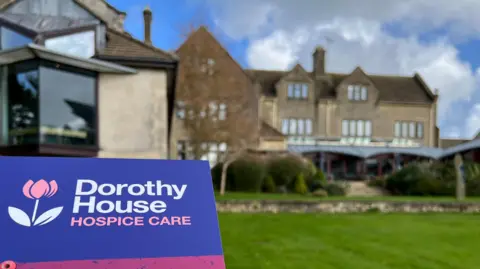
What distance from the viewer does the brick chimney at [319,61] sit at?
4778 cm

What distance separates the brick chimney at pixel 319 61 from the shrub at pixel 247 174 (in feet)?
81.0

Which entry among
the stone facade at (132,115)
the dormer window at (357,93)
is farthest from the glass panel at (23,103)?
the dormer window at (357,93)

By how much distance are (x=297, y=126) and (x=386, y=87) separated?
481 inches

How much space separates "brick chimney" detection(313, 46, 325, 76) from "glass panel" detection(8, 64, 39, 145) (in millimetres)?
36208

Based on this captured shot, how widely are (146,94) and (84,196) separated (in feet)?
46.4

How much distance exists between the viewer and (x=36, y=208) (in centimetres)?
322

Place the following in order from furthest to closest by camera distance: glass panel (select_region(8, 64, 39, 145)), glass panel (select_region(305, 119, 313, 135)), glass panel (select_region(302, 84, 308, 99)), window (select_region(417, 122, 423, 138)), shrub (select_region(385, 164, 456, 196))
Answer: window (select_region(417, 122, 423, 138)) → glass panel (select_region(305, 119, 313, 135)) → glass panel (select_region(302, 84, 308, 99)) → shrub (select_region(385, 164, 456, 196)) → glass panel (select_region(8, 64, 39, 145))

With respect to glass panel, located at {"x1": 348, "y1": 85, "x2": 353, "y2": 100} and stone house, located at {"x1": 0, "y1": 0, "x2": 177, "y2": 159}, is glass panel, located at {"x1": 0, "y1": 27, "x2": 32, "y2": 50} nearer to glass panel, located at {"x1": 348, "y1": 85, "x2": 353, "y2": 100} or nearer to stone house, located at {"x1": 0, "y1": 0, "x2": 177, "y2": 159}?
stone house, located at {"x1": 0, "y1": 0, "x2": 177, "y2": 159}

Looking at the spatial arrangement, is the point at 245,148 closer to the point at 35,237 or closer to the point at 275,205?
the point at 275,205

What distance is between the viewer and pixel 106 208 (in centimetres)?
341

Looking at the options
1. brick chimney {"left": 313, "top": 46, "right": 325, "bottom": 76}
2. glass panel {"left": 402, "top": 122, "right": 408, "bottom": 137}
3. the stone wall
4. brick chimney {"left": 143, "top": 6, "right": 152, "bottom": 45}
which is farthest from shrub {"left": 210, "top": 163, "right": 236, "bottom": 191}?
glass panel {"left": 402, "top": 122, "right": 408, "bottom": 137}

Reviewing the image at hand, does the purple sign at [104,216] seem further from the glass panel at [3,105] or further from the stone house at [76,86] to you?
the glass panel at [3,105]

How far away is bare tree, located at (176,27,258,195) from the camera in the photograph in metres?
25.6

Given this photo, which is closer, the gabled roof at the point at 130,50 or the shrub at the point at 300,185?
the gabled roof at the point at 130,50
